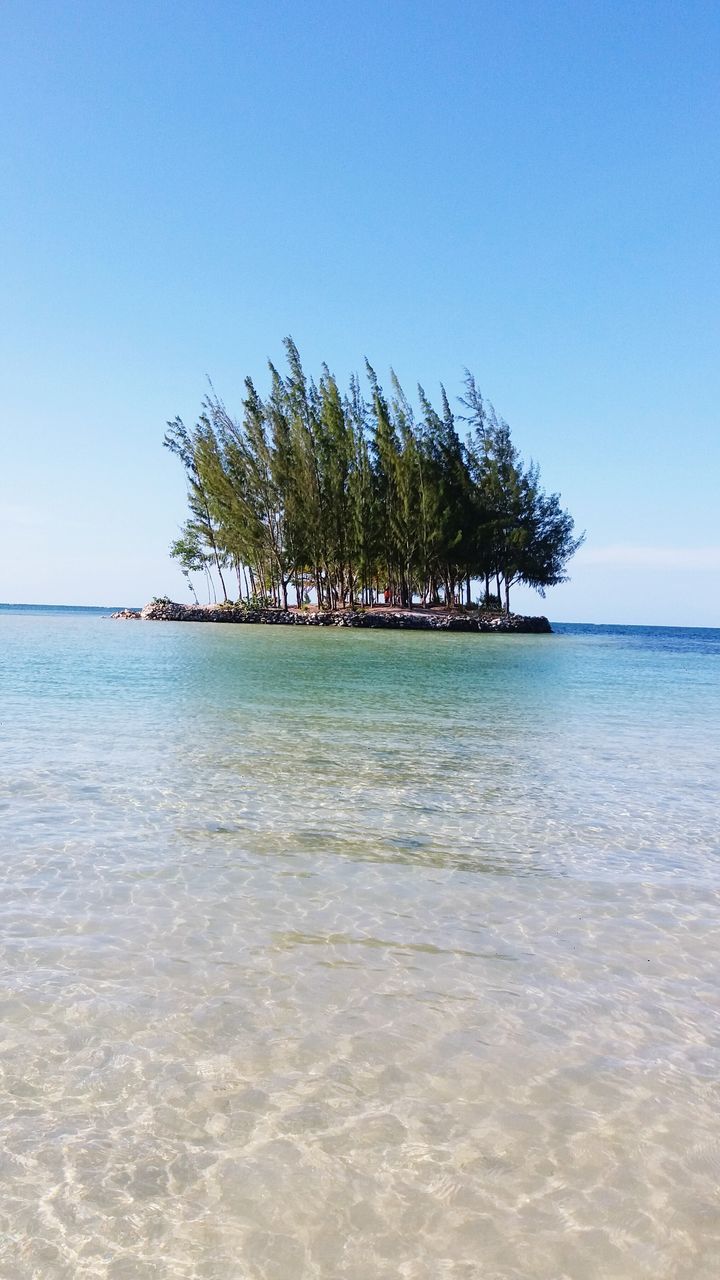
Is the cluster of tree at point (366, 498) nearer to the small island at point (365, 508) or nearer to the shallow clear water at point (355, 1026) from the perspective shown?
the small island at point (365, 508)

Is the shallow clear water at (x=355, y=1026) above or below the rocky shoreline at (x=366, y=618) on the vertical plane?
below

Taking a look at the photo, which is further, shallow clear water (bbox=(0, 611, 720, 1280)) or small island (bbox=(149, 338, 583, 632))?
small island (bbox=(149, 338, 583, 632))

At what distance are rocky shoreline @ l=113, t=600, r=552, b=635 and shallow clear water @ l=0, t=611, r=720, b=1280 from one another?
3735cm

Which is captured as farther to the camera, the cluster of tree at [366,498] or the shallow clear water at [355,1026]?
the cluster of tree at [366,498]

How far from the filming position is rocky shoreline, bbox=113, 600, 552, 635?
44.5 m

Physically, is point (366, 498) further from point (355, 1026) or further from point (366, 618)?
point (355, 1026)

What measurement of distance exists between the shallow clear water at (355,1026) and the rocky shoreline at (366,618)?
123 feet

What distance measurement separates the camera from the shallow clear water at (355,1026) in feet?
5.93

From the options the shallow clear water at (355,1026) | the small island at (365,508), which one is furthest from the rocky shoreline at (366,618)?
the shallow clear water at (355,1026)

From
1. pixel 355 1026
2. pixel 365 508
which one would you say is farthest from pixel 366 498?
pixel 355 1026

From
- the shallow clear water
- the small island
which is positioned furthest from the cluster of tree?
the shallow clear water

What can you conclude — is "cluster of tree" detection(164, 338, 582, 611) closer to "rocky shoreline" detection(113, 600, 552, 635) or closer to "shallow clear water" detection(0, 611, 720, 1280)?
"rocky shoreline" detection(113, 600, 552, 635)

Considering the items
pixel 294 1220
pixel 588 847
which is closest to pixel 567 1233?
pixel 294 1220

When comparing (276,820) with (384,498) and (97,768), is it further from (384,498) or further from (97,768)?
(384,498)
